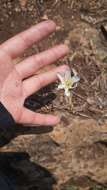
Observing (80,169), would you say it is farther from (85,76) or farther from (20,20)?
(20,20)

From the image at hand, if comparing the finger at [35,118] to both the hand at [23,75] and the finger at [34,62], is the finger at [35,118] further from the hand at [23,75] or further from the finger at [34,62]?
the finger at [34,62]

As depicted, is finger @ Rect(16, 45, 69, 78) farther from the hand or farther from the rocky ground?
the rocky ground

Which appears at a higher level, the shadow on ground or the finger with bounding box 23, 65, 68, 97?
the finger with bounding box 23, 65, 68, 97

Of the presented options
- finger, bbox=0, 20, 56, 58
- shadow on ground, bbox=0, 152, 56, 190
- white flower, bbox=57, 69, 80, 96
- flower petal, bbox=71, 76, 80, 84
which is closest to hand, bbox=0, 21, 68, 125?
finger, bbox=0, 20, 56, 58

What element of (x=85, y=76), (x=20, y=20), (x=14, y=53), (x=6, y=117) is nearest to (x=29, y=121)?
(x=6, y=117)

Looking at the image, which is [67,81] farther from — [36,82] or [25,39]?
[25,39]

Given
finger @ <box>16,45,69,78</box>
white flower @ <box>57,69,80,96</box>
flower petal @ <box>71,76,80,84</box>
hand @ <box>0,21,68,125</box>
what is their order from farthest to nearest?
1. flower petal @ <box>71,76,80,84</box>
2. white flower @ <box>57,69,80,96</box>
3. finger @ <box>16,45,69,78</box>
4. hand @ <box>0,21,68,125</box>

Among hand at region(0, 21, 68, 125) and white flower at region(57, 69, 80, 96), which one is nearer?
hand at region(0, 21, 68, 125)
